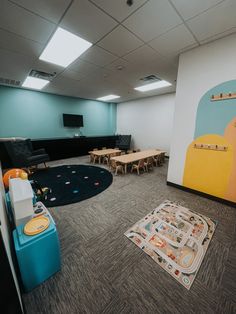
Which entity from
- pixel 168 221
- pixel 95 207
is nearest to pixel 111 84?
pixel 95 207

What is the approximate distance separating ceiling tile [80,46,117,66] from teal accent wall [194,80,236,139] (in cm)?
208

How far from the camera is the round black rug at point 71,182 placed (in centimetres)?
278

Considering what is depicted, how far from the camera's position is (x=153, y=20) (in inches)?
72.7

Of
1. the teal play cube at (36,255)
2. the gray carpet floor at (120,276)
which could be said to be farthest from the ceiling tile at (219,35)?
the teal play cube at (36,255)

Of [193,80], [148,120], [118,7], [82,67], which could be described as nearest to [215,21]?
[193,80]

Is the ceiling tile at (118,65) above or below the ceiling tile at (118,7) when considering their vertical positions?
above

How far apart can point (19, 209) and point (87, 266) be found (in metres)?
0.94

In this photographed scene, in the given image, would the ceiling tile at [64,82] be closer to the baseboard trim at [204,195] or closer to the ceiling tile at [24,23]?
the ceiling tile at [24,23]

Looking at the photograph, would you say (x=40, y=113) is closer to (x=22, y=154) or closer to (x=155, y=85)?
(x=22, y=154)

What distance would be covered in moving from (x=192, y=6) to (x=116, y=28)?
1.01 meters

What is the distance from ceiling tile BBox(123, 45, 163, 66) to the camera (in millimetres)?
2531

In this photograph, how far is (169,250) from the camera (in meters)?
1.62

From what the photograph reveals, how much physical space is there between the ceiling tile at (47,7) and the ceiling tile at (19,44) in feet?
2.38

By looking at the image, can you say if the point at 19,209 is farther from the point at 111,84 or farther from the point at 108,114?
the point at 108,114
